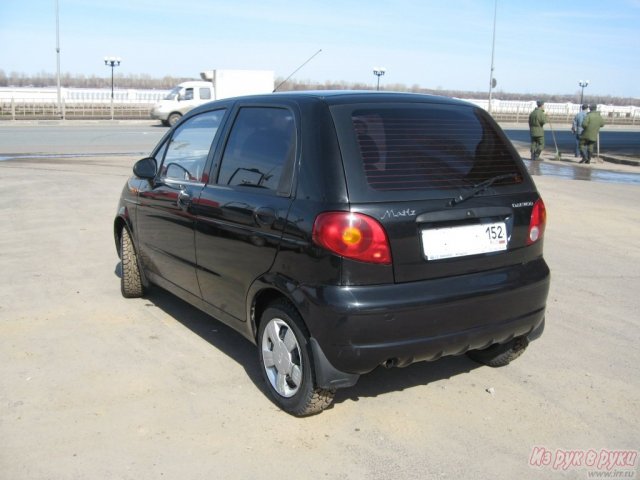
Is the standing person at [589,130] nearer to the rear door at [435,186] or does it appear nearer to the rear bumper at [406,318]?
the rear door at [435,186]

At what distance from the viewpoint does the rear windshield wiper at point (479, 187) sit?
139 inches

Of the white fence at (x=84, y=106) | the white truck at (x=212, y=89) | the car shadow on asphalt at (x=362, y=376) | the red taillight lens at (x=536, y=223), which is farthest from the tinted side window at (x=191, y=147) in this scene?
the white fence at (x=84, y=106)

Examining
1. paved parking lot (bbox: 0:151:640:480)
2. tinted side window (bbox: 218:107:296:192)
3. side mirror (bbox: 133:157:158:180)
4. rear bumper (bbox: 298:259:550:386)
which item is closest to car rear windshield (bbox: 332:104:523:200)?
tinted side window (bbox: 218:107:296:192)

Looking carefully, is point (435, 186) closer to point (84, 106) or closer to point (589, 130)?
point (589, 130)

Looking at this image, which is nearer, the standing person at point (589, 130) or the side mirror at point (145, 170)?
the side mirror at point (145, 170)

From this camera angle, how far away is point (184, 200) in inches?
178

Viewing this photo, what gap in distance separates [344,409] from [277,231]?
3.54ft

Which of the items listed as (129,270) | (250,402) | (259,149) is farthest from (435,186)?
(129,270)

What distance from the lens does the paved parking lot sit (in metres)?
3.20

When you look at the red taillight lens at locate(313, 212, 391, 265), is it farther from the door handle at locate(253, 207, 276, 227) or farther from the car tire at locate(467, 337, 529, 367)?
the car tire at locate(467, 337, 529, 367)

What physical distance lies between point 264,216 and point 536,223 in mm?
1618

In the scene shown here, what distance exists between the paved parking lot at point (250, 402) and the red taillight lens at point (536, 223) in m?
0.91

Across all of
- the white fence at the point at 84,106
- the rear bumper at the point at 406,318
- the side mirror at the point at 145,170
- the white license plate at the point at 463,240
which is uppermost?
the white fence at the point at 84,106

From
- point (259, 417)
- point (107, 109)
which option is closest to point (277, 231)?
point (259, 417)
